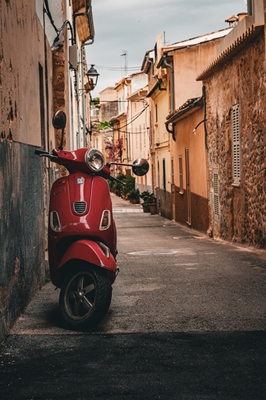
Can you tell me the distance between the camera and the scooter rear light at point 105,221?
622cm

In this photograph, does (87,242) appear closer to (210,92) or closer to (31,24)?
(31,24)

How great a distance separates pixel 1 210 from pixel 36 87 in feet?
11.5

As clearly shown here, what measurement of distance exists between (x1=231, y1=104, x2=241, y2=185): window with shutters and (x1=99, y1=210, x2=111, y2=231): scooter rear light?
8.49m

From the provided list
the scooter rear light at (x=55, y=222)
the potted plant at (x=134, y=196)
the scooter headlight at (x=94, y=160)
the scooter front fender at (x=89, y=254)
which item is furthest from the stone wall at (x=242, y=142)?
the potted plant at (x=134, y=196)

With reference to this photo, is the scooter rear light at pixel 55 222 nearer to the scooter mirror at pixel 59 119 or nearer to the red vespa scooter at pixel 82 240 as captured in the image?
the red vespa scooter at pixel 82 240

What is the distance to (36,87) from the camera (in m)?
8.39

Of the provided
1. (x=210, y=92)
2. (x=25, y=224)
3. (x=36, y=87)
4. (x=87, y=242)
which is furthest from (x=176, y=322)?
(x=210, y=92)

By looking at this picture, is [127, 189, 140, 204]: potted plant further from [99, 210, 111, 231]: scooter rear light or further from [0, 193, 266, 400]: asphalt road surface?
[99, 210, 111, 231]: scooter rear light

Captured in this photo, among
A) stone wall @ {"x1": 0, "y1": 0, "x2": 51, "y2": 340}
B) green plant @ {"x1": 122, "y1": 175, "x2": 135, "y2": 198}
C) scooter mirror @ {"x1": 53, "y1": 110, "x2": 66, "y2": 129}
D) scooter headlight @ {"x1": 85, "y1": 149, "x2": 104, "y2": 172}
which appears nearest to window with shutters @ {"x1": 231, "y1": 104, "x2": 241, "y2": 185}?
stone wall @ {"x1": 0, "y1": 0, "x2": 51, "y2": 340}

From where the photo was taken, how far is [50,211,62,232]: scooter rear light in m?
6.28

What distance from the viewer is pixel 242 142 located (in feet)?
45.8

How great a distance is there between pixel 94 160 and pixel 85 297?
1286 millimetres

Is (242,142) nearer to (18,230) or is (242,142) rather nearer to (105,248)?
(105,248)

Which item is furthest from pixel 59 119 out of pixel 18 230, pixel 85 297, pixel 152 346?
A: pixel 152 346
